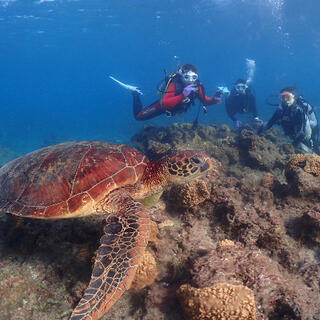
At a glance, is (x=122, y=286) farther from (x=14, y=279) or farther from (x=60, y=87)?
(x=60, y=87)

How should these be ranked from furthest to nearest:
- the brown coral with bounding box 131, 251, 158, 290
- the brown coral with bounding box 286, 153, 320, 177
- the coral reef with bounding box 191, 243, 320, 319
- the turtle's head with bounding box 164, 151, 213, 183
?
the brown coral with bounding box 286, 153, 320, 177 < the turtle's head with bounding box 164, 151, 213, 183 < the brown coral with bounding box 131, 251, 158, 290 < the coral reef with bounding box 191, 243, 320, 319

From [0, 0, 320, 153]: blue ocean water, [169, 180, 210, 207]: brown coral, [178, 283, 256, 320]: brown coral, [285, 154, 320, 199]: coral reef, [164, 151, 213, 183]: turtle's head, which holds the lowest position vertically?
[0, 0, 320, 153]: blue ocean water

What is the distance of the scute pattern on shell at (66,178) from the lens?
2.79m

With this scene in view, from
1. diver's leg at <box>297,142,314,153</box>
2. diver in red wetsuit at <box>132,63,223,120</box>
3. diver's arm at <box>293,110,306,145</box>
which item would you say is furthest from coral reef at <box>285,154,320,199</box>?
diver in red wetsuit at <box>132,63,223,120</box>

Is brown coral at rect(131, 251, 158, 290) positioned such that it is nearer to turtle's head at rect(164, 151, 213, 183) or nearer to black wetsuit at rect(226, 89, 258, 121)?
turtle's head at rect(164, 151, 213, 183)

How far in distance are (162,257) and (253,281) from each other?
103 centimetres

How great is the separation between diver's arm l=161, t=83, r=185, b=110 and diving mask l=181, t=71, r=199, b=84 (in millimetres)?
547

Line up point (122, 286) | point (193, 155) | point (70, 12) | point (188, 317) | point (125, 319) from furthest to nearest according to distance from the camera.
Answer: point (70, 12)
point (193, 155)
point (125, 319)
point (188, 317)
point (122, 286)

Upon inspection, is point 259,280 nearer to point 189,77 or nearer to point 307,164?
point 307,164

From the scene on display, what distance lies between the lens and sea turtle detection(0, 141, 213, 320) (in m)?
2.49

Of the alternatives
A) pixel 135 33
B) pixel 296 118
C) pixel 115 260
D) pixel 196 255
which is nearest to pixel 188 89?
pixel 296 118

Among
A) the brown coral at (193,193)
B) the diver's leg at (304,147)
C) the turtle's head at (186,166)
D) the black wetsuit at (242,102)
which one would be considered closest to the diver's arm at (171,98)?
the black wetsuit at (242,102)

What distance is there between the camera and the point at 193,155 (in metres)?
3.02

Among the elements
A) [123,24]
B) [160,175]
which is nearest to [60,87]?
[123,24]
